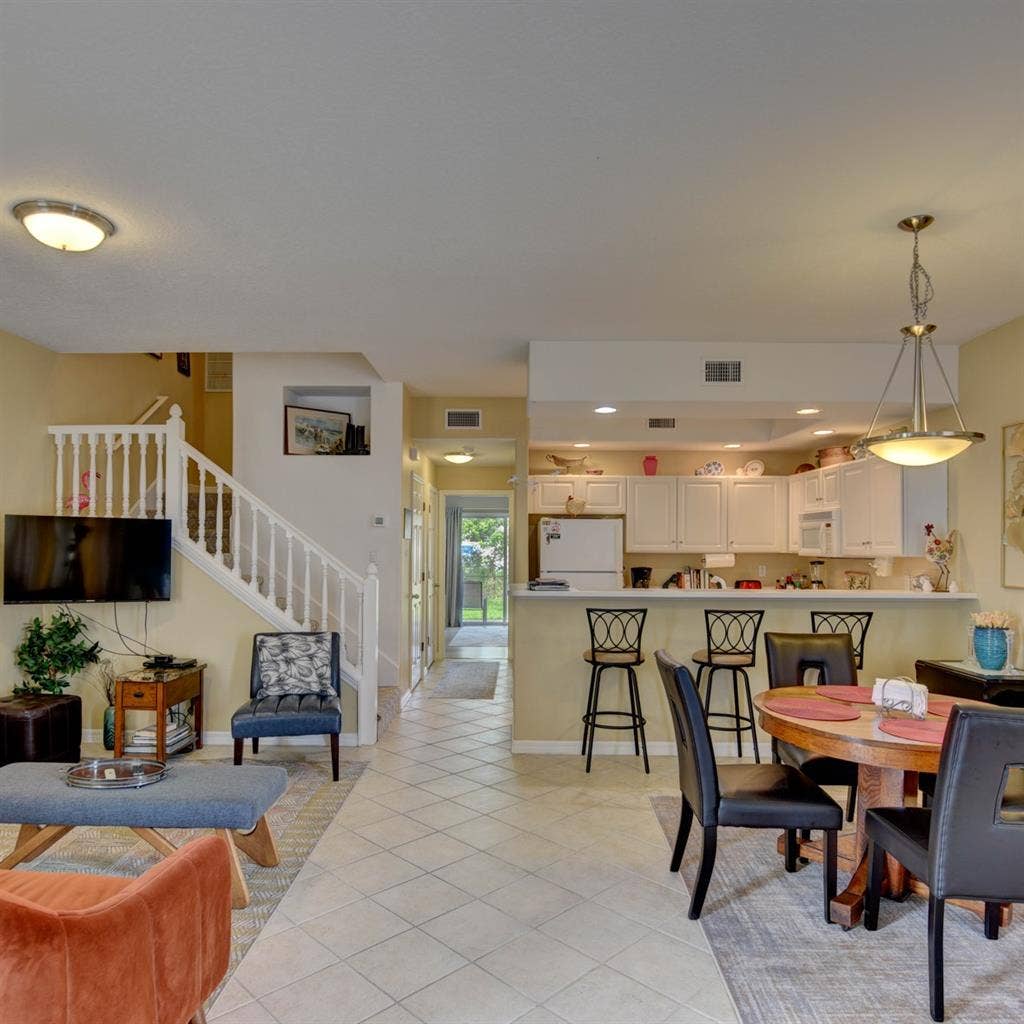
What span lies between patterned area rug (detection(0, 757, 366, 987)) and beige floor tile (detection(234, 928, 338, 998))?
5 centimetres

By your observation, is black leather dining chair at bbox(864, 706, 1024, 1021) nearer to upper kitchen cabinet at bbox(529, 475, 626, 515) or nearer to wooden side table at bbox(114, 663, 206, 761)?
wooden side table at bbox(114, 663, 206, 761)

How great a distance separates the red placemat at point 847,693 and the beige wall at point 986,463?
63.3 inches

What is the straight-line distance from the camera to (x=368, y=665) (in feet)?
16.9

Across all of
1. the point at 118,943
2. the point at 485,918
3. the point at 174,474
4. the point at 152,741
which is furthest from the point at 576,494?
the point at 118,943

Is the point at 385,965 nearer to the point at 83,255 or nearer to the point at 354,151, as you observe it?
the point at 354,151

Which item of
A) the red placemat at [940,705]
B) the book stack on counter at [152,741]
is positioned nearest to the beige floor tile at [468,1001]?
the red placemat at [940,705]

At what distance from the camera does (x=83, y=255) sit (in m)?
3.51

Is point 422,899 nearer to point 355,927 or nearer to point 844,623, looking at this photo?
point 355,927

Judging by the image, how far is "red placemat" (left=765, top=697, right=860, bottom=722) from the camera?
293 centimetres

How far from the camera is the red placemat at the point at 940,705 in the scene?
307cm

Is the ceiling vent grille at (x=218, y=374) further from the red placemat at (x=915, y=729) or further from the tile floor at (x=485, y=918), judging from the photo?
the red placemat at (x=915, y=729)

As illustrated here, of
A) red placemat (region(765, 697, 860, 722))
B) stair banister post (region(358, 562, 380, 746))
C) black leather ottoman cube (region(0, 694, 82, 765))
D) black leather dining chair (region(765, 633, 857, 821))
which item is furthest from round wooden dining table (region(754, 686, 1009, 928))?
black leather ottoman cube (region(0, 694, 82, 765))

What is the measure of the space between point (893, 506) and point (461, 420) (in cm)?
372

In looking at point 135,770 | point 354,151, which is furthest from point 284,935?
point 354,151
